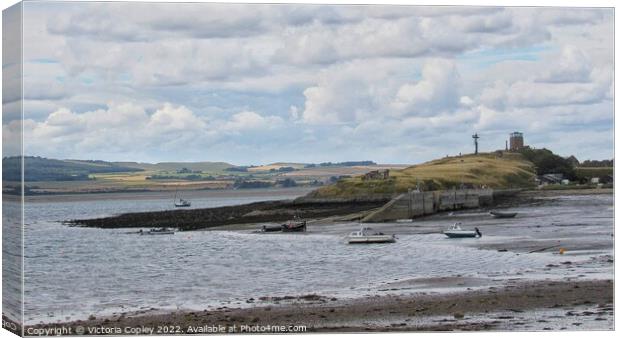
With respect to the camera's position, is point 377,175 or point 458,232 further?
point 458,232

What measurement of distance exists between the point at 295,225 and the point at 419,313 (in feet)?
25.4

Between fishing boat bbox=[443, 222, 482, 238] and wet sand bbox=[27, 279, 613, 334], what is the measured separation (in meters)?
5.60

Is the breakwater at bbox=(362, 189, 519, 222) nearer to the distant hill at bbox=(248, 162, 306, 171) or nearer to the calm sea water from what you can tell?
the calm sea water

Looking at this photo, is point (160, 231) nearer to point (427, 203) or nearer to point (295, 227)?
point (295, 227)

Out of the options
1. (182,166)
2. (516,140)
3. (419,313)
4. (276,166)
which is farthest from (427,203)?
(182,166)

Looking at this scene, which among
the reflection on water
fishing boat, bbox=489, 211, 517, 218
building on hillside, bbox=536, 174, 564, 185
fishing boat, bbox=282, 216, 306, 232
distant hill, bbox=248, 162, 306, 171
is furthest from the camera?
fishing boat, bbox=489, 211, 517, 218

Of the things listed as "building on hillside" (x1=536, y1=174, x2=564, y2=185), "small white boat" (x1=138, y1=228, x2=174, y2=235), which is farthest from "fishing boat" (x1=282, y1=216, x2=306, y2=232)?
"building on hillside" (x1=536, y1=174, x2=564, y2=185)

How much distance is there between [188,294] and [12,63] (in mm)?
8221

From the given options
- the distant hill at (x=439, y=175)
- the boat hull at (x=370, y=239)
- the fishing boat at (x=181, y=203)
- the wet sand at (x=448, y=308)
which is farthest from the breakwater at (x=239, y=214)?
the wet sand at (x=448, y=308)

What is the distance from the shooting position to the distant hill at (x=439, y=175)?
43906 millimetres

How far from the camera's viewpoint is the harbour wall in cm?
4556

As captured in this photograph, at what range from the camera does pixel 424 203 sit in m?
46.0

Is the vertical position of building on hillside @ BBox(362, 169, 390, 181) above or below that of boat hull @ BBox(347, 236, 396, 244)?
above

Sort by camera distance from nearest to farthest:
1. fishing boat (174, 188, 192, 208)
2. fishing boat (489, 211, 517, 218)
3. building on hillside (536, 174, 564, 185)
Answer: fishing boat (174, 188, 192, 208)
building on hillside (536, 174, 564, 185)
fishing boat (489, 211, 517, 218)
